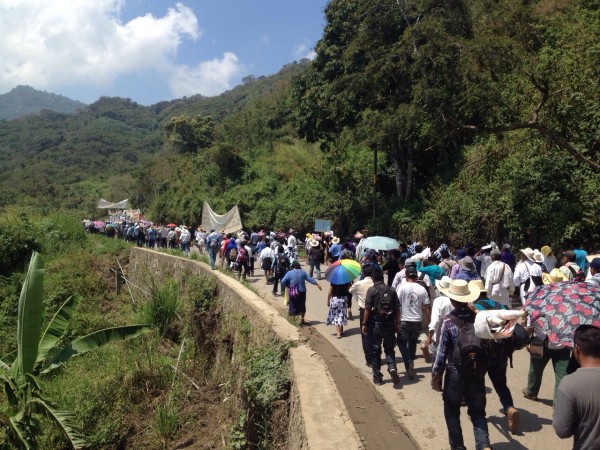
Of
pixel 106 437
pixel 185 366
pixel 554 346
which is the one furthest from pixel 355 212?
pixel 554 346

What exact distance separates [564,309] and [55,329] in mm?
8434

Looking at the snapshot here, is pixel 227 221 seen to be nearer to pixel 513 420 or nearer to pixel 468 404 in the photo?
pixel 513 420

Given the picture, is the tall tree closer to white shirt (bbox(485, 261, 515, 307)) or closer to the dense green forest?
the dense green forest

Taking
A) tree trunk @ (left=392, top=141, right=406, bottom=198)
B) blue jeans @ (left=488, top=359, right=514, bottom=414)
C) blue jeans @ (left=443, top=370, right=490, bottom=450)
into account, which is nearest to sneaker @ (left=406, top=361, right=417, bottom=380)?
blue jeans @ (left=488, top=359, right=514, bottom=414)

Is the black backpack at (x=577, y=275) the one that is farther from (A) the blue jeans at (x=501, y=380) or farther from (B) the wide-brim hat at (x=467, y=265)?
(A) the blue jeans at (x=501, y=380)

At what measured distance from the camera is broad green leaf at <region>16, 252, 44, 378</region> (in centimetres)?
760

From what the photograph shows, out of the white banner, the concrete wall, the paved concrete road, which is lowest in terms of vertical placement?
the paved concrete road

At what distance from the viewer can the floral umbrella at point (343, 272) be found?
8719 mm

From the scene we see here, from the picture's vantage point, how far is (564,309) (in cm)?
440

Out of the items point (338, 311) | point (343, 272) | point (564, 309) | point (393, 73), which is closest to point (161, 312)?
point (338, 311)

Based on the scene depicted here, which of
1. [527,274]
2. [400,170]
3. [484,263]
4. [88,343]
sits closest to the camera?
[88,343]

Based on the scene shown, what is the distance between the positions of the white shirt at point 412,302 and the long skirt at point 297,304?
2957 mm

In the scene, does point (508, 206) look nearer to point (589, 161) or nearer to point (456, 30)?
point (589, 161)

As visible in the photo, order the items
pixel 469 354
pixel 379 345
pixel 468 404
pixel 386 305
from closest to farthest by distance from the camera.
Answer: pixel 469 354 → pixel 468 404 → pixel 386 305 → pixel 379 345
